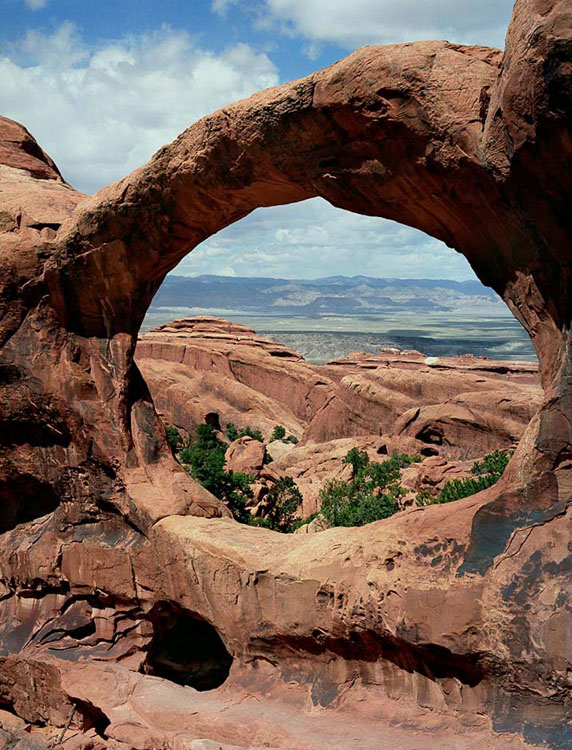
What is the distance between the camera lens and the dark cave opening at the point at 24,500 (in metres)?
11.4

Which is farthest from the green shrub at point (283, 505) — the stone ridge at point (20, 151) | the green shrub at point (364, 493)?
the stone ridge at point (20, 151)

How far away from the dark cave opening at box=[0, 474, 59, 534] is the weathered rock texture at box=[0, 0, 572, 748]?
0.15ft

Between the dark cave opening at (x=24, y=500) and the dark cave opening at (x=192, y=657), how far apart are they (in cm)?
303

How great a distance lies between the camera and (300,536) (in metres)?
8.65

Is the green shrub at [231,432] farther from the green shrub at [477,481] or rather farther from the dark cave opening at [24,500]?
the dark cave opening at [24,500]

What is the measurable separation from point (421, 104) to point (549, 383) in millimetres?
3026

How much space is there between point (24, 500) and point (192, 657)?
4221 millimetres

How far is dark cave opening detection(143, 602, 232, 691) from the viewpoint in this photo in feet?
38.7

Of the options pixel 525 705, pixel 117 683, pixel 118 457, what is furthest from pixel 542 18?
pixel 117 683

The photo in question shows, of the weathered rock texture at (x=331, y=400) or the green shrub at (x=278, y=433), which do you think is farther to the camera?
the green shrub at (x=278, y=433)

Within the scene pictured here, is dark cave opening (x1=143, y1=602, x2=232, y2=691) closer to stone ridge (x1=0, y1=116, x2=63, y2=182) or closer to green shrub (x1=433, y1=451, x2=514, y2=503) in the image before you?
green shrub (x1=433, y1=451, x2=514, y2=503)

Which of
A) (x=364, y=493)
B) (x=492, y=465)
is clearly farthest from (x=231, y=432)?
(x=492, y=465)

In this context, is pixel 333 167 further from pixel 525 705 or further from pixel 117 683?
pixel 117 683

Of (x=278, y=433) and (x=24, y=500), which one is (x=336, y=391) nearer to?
(x=278, y=433)
